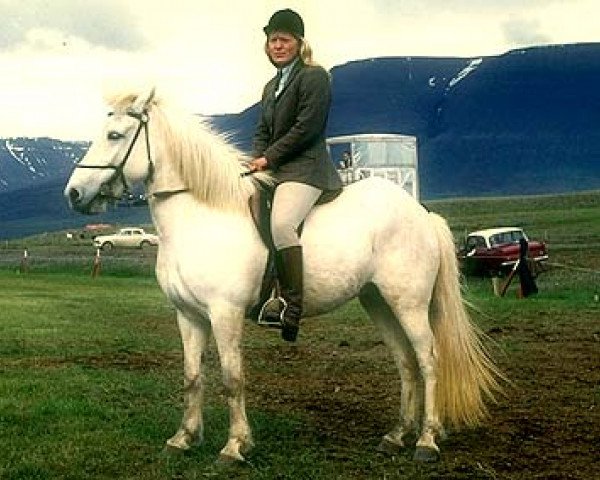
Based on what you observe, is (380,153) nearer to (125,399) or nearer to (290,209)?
(125,399)

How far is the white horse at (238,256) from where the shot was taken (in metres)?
6.47

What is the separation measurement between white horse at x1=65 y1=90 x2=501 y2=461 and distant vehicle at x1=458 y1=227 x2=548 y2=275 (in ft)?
80.4

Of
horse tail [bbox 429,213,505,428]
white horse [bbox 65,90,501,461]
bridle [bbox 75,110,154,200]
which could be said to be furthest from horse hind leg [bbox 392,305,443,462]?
bridle [bbox 75,110,154,200]

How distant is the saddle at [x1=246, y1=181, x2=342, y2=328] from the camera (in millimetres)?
6633

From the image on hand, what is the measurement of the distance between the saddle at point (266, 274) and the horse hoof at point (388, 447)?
1279mm

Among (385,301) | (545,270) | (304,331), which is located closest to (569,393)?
(385,301)

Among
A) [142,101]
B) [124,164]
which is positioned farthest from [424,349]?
[142,101]

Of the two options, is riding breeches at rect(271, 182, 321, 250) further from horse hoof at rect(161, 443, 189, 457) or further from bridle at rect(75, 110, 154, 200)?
horse hoof at rect(161, 443, 189, 457)

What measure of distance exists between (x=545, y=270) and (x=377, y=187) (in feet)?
81.6

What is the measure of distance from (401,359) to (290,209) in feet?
5.68

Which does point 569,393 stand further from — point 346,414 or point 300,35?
point 300,35

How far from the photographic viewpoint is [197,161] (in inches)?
265

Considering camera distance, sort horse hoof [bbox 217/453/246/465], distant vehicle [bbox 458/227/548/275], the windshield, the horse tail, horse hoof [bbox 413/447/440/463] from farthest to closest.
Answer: the windshield → distant vehicle [bbox 458/227/548/275] → the horse tail → horse hoof [bbox 413/447/440/463] → horse hoof [bbox 217/453/246/465]

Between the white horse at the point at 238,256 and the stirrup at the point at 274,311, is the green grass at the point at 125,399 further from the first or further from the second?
the stirrup at the point at 274,311
